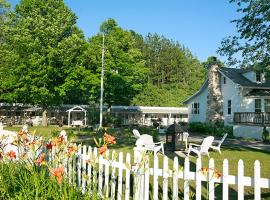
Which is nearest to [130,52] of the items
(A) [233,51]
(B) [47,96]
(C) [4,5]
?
(B) [47,96]

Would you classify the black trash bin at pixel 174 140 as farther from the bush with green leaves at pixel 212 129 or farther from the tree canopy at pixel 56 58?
the tree canopy at pixel 56 58

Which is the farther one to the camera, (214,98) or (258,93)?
(214,98)

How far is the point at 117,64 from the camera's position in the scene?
46781 mm

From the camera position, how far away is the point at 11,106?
170 feet

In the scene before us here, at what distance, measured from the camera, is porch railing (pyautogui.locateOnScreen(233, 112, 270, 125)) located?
2728 cm

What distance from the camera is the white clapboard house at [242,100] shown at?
2847 cm

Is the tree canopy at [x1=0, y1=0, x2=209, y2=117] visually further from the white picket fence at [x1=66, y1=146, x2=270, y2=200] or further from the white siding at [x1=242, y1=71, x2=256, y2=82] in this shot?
the white picket fence at [x1=66, y1=146, x2=270, y2=200]

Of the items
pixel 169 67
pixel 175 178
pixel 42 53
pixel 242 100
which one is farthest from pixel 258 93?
pixel 169 67

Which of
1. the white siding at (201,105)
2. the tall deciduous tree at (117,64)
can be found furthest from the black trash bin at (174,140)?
the tall deciduous tree at (117,64)

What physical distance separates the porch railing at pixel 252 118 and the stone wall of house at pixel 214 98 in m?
5.80

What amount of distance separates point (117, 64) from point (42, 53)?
32.9ft

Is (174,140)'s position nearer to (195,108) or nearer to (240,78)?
(240,78)

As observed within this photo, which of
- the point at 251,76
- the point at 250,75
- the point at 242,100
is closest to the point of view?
the point at 242,100

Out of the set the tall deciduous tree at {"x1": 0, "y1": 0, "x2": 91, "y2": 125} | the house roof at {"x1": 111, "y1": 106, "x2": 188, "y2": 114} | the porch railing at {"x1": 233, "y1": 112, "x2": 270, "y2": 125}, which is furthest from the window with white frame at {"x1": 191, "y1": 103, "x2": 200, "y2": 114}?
the house roof at {"x1": 111, "y1": 106, "x2": 188, "y2": 114}
